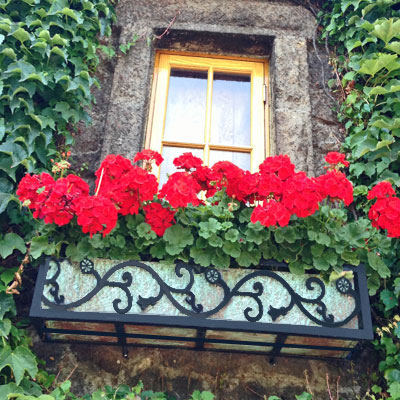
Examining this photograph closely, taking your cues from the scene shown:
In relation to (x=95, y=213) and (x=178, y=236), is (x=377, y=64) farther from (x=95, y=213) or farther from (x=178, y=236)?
(x=95, y=213)

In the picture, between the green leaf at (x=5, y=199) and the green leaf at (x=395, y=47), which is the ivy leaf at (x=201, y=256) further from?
the green leaf at (x=395, y=47)

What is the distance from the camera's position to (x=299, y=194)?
2.40 meters

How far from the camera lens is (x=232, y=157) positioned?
135 inches

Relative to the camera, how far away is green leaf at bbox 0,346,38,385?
2404 mm

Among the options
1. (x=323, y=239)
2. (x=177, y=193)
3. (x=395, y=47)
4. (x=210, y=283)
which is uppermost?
(x=395, y=47)

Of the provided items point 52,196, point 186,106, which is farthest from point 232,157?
point 52,196

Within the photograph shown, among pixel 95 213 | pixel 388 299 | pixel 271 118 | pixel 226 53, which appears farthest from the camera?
pixel 226 53

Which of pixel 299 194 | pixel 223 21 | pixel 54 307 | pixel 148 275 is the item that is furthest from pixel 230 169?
pixel 223 21

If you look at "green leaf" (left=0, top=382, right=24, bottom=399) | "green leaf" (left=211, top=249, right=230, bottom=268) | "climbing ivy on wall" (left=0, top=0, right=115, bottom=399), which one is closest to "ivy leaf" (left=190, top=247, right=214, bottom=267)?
"green leaf" (left=211, top=249, right=230, bottom=268)

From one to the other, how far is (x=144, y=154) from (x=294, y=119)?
3.74 feet

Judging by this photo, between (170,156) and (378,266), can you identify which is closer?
(378,266)

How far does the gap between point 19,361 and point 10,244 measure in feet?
1.78

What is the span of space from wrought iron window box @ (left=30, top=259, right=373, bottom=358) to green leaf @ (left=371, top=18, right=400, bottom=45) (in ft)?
5.14

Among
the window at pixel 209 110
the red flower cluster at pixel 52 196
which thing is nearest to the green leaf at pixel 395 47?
the window at pixel 209 110
